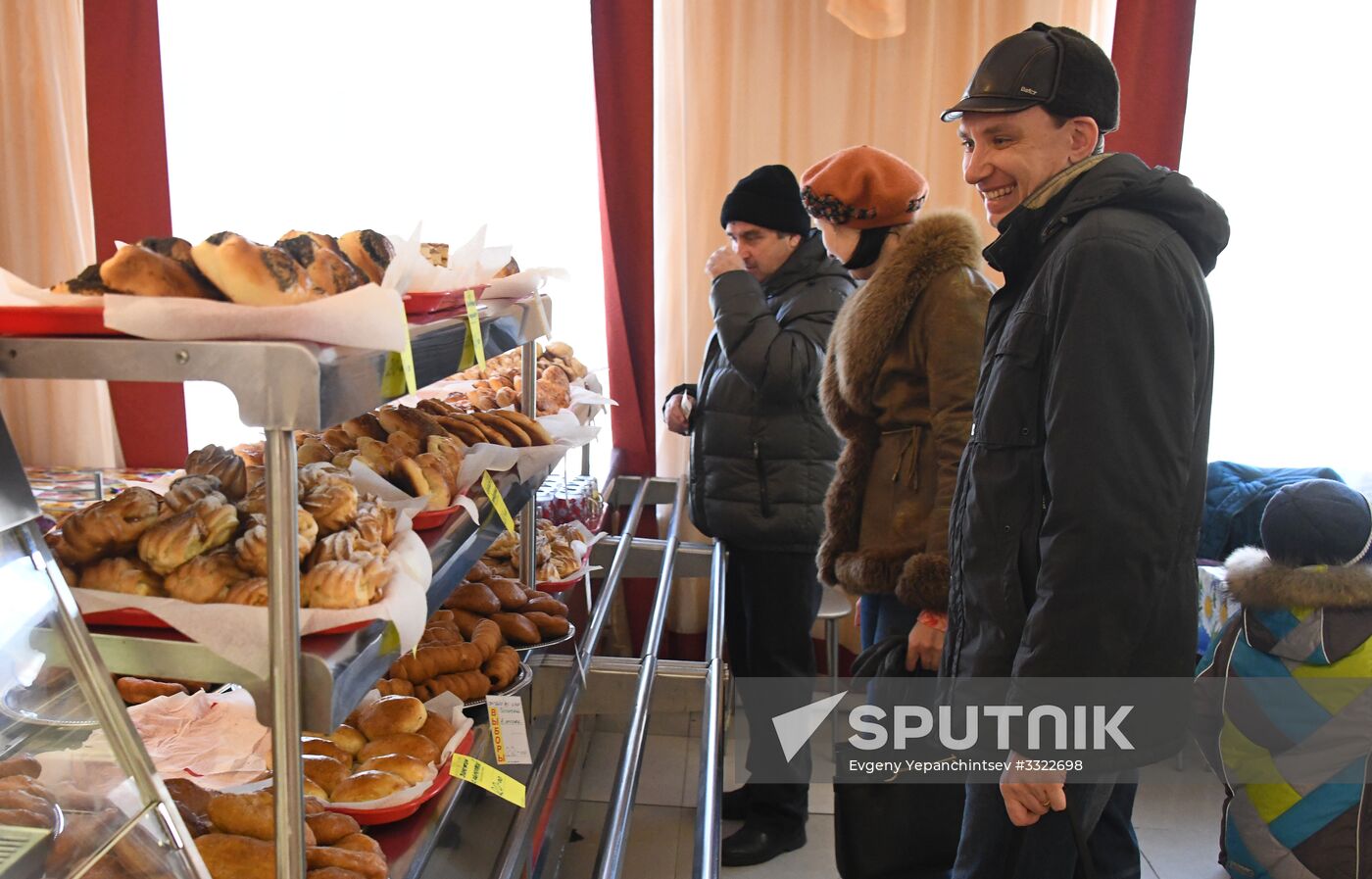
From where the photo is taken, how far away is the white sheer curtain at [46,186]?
392cm

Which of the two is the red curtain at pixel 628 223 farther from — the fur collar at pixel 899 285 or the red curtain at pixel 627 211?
the fur collar at pixel 899 285

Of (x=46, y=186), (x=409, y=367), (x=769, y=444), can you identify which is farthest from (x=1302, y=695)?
(x=46, y=186)

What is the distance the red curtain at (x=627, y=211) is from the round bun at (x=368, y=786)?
276 centimetres

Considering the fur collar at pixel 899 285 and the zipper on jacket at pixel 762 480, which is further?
the zipper on jacket at pixel 762 480

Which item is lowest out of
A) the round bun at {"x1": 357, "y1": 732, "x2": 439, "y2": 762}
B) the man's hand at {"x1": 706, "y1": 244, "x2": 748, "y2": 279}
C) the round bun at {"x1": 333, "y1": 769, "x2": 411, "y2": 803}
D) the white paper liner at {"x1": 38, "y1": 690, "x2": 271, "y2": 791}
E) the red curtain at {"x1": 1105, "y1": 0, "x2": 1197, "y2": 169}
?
the round bun at {"x1": 357, "y1": 732, "x2": 439, "y2": 762}

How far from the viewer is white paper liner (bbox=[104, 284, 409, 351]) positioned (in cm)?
93

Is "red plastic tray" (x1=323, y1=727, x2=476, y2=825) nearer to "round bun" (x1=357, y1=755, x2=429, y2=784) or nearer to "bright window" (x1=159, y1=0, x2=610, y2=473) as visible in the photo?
"round bun" (x1=357, y1=755, x2=429, y2=784)

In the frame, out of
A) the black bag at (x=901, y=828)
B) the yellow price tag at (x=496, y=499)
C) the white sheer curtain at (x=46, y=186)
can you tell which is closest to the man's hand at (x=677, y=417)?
the black bag at (x=901, y=828)

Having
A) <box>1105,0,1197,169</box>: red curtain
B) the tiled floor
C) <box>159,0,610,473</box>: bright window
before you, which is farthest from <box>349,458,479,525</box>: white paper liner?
<box>1105,0,1197,169</box>: red curtain

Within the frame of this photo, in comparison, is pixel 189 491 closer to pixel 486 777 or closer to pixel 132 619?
pixel 132 619

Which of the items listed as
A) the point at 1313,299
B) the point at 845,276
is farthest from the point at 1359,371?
the point at 845,276

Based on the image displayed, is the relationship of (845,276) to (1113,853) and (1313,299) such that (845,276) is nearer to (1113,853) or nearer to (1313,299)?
(1113,853)

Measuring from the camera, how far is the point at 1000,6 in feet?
12.9

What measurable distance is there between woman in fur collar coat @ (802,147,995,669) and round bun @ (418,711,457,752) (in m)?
0.97
